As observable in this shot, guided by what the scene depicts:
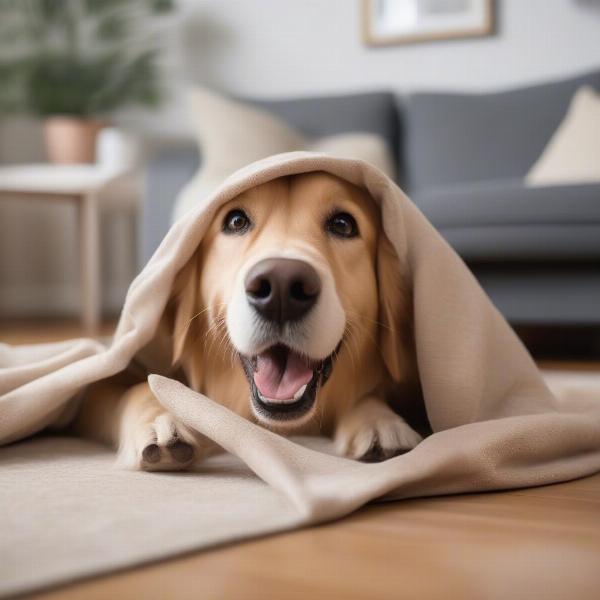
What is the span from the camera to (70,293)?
576cm

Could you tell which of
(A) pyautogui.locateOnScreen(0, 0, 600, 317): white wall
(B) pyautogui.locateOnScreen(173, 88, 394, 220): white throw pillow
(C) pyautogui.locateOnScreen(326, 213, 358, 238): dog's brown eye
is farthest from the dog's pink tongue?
(A) pyautogui.locateOnScreen(0, 0, 600, 317): white wall

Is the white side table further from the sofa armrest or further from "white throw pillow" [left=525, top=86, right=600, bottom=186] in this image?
"white throw pillow" [left=525, top=86, right=600, bottom=186]

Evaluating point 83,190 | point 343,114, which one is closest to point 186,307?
point 343,114

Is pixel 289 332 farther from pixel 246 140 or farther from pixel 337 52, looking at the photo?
pixel 337 52

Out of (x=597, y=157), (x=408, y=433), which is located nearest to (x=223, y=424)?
(x=408, y=433)

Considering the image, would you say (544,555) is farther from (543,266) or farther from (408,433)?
(543,266)

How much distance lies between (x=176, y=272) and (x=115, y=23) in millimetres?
4365

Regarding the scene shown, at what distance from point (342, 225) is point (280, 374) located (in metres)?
0.31

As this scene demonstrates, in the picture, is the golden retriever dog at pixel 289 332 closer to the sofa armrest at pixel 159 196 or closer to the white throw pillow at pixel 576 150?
the white throw pillow at pixel 576 150

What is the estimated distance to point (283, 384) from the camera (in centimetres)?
127

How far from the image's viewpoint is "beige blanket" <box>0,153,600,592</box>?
43.6 inches

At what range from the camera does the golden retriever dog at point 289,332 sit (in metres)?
1.20

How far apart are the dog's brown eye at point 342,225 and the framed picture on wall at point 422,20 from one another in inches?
144

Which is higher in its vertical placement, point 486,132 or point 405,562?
point 486,132
